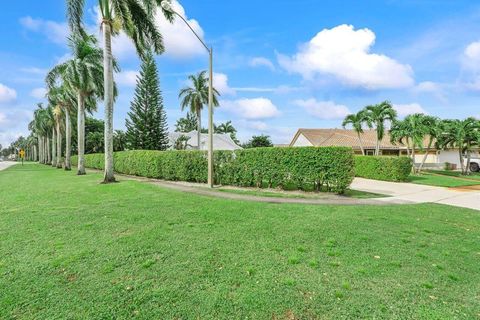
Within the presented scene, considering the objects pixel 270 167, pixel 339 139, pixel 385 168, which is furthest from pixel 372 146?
pixel 270 167

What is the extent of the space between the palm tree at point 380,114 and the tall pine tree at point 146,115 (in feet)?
97.0

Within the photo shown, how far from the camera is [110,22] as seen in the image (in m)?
12.8

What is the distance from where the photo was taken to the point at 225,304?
2756mm

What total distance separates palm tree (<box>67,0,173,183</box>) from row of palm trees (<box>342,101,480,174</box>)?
18960 mm

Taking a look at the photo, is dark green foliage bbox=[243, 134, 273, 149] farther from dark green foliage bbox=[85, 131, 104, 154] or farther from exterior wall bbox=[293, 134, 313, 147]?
Answer: dark green foliage bbox=[85, 131, 104, 154]

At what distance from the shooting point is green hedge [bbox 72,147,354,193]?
31.6ft

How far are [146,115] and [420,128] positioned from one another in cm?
3466

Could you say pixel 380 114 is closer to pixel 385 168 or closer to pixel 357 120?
pixel 357 120

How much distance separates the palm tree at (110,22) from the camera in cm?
1259

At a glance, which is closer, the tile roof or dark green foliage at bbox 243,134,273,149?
the tile roof

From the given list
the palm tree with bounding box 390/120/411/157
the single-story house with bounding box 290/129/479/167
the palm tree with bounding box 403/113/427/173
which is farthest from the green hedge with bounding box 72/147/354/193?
the single-story house with bounding box 290/129/479/167

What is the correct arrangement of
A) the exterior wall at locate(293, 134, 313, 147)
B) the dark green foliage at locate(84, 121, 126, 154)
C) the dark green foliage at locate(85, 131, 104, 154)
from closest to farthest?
1. the exterior wall at locate(293, 134, 313, 147)
2. the dark green foliage at locate(84, 121, 126, 154)
3. the dark green foliage at locate(85, 131, 104, 154)

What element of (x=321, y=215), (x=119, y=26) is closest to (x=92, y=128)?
(x=119, y=26)

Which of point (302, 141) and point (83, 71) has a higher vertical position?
point (83, 71)
